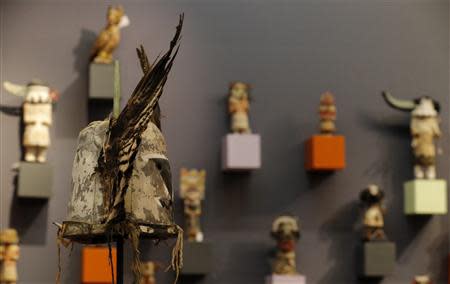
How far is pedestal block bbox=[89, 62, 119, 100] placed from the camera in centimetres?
470

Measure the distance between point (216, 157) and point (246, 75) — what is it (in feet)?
1.45

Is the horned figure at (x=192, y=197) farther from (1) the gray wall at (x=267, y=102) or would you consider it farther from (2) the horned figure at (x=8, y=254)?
(2) the horned figure at (x=8, y=254)

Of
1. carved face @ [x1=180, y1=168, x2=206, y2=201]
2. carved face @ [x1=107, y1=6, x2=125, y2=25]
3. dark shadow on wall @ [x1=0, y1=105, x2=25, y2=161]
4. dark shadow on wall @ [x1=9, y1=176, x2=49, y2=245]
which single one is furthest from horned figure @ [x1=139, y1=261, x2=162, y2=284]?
carved face @ [x1=107, y1=6, x2=125, y2=25]

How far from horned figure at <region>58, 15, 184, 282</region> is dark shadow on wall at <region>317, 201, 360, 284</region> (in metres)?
2.63

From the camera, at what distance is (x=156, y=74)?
2266 millimetres

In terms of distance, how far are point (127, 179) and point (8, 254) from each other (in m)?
2.43

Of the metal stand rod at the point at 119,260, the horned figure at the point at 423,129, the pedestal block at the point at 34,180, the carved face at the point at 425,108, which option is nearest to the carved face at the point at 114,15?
the pedestal block at the point at 34,180

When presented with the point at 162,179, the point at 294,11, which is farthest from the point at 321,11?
the point at 162,179

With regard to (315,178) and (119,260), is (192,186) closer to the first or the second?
(315,178)

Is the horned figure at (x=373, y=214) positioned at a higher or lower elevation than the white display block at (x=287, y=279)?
higher

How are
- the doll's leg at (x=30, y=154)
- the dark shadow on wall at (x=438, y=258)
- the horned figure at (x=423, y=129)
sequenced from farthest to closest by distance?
the dark shadow on wall at (x=438, y=258), the horned figure at (x=423, y=129), the doll's leg at (x=30, y=154)

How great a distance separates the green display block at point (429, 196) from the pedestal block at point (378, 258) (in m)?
0.23

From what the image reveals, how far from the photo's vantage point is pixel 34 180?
15.3 ft

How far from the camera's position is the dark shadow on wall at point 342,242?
4.96 meters
